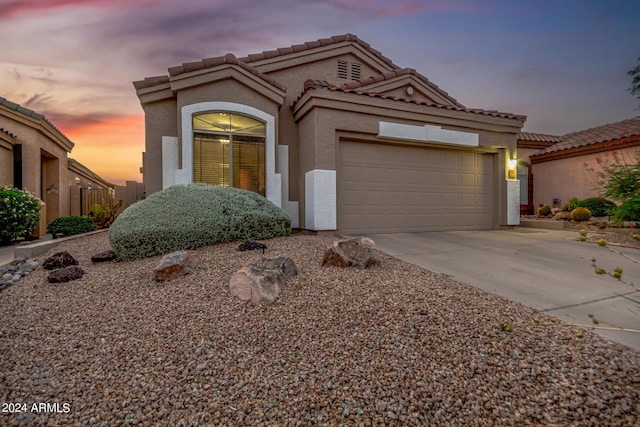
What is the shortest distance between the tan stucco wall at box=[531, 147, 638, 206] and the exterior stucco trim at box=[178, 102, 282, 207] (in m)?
10.9

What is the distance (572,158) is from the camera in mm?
11062

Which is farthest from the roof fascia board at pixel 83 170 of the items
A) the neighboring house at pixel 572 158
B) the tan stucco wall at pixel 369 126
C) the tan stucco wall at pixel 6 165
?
the neighboring house at pixel 572 158

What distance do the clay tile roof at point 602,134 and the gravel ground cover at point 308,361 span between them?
11535 mm

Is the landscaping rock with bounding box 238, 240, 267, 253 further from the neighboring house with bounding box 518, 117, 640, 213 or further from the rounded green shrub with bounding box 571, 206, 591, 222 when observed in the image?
the neighboring house with bounding box 518, 117, 640, 213

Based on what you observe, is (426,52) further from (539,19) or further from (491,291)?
(491,291)

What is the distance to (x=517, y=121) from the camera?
8133 mm

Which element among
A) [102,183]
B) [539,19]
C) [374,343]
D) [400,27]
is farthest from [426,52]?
[102,183]

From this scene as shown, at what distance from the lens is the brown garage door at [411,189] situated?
678 cm

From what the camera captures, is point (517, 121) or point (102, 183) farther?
point (102, 183)

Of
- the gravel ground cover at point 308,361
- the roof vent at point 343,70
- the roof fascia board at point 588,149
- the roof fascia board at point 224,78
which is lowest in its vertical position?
the gravel ground cover at point 308,361

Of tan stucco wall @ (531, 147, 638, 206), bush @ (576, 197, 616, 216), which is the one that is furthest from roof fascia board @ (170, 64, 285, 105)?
tan stucco wall @ (531, 147, 638, 206)

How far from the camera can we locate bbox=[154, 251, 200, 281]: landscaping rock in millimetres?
3308

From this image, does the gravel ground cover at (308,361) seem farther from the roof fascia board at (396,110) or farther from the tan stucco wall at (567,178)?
the tan stucco wall at (567,178)

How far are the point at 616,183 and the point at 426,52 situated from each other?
9.32 m
